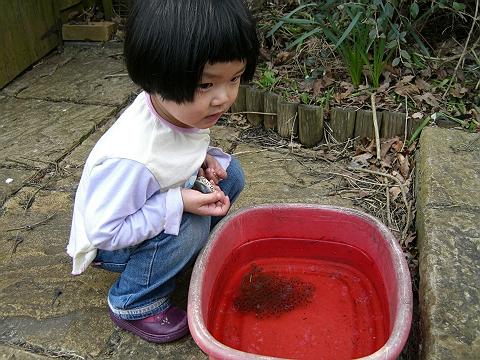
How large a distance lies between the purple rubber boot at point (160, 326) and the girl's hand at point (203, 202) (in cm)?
32

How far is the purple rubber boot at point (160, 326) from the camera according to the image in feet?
5.02

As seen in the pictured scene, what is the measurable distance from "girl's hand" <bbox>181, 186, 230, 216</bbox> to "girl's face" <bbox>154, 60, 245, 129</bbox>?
0.18 m

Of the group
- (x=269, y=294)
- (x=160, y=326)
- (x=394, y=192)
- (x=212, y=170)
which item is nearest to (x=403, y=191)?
(x=394, y=192)

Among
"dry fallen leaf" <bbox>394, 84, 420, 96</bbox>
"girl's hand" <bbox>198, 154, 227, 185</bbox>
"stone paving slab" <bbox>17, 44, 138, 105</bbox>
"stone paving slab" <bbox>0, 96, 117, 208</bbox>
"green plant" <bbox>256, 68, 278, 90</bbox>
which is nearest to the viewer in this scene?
"girl's hand" <bbox>198, 154, 227, 185</bbox>

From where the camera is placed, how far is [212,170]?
166 centimetres

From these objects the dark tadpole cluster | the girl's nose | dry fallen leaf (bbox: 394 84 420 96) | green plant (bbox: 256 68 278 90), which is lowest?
the dark tadpole cluster

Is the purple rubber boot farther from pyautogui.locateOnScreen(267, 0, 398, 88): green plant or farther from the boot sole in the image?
pyautogui.locateOnScreen(267, 0, 398, 88): green plant

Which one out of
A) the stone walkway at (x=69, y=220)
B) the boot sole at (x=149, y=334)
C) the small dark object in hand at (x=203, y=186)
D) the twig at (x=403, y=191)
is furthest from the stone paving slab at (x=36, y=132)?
the twig at (x=403, y=191)

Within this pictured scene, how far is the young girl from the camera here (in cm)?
122

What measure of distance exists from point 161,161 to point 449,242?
85 cm

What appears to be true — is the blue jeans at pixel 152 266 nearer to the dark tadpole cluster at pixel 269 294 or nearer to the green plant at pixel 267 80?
the dark tadpole cluster at pixel 269 294

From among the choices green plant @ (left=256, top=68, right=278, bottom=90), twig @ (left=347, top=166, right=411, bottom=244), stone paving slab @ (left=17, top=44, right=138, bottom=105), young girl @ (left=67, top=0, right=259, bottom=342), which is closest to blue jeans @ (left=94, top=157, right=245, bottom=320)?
young girl @ (left=67, top=0, right=259, bottom=342)

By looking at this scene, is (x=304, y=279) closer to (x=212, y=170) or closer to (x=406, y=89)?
(x=212, y=170)

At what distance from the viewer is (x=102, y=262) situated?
1590mm
